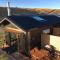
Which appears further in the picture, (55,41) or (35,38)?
(35,38)

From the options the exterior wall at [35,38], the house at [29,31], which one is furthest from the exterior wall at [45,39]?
the exterior wall at [35,38]

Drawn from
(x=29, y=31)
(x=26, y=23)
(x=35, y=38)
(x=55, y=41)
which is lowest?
(x=55, y=41)

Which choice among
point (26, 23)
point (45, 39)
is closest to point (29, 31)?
point (26, 23)

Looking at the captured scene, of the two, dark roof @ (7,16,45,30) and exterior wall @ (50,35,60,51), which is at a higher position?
dark roof @ (7,16,45,30)

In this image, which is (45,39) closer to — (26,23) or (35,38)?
(35,38)

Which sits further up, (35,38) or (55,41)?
(35,38)

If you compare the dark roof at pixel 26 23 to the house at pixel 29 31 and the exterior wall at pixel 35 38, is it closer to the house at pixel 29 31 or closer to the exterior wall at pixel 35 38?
the house at pixel 29 31

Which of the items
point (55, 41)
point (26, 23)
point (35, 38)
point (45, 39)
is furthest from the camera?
point (35, 38)

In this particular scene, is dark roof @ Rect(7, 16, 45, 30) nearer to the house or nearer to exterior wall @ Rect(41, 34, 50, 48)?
the house

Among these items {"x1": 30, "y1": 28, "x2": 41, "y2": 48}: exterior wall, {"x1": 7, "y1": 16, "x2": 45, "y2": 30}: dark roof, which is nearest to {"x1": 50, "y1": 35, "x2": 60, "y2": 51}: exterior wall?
{"x1": 30, "y1": 28, "x2": 41, "y2": 48}: exterior wall

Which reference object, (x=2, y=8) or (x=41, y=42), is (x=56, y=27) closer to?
(x=41, y=42)

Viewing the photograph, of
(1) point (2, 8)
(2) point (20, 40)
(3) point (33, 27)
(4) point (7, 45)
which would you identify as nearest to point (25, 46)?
(2) point (20, 40)
